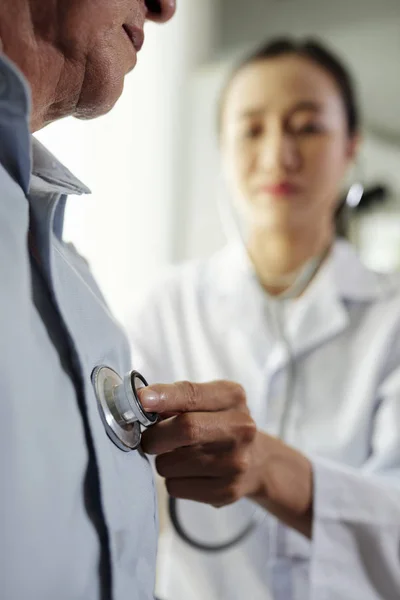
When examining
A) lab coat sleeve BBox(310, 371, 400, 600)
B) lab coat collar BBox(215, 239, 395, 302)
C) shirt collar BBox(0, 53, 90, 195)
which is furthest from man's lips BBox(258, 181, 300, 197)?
shirt collar BBox(0, 53, 90, 195)

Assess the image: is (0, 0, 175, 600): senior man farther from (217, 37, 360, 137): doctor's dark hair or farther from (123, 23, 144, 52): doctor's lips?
(217, 37, 360, 137): doctor's dark hair

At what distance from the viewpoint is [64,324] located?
39cm

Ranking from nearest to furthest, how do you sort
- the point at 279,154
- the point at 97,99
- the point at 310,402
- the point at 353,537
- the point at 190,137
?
1. the point at 97,99
2. the point at 353,537
3. the point at 310,402
4. the point at 279,154
5. the point at 190,137

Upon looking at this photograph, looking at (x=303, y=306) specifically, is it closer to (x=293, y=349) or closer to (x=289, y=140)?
(x=293, y=349)

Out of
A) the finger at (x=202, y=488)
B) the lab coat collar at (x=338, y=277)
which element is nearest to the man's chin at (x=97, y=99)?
the finger at (x=202, y=488)

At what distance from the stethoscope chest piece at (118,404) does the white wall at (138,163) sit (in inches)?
19.5

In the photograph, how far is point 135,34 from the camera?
0.49 metres

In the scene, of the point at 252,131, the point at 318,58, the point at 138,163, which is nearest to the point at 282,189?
the point at 252,131

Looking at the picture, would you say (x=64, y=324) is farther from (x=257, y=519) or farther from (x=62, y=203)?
(x=257, y=519)

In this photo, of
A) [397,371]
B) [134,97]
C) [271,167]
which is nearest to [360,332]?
[397,371]

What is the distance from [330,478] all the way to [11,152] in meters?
0.51

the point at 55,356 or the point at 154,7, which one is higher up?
the point at 154,7

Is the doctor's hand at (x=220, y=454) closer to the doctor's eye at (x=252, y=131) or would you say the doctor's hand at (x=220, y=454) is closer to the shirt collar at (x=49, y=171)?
the shirt collar at (x=49, y=171)

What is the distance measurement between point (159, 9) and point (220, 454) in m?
0.38
